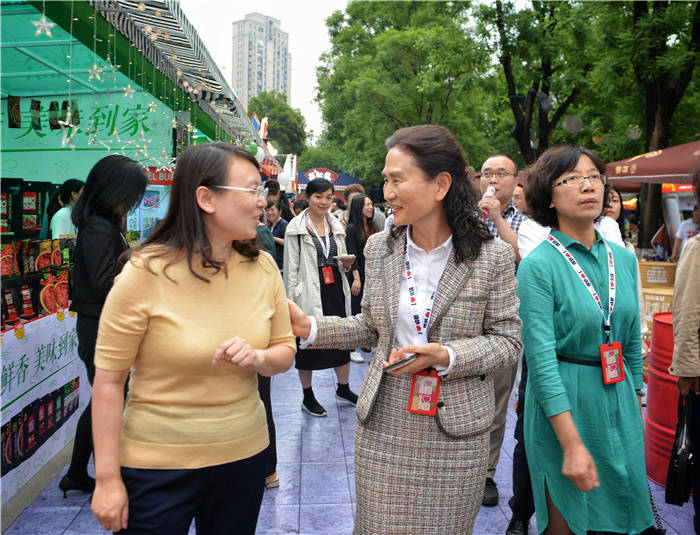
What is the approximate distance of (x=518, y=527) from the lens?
3096mm

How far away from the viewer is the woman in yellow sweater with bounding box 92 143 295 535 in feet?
5.21

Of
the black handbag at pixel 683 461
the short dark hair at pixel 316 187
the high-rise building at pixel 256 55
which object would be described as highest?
the high-rise building at pixel 256 55

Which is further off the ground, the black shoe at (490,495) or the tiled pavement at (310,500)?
the black shoe at (490,495)

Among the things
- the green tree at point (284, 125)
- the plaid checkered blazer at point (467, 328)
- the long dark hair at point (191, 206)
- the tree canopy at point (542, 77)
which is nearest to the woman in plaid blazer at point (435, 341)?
the plaid checkered blazer at point (467, 328)

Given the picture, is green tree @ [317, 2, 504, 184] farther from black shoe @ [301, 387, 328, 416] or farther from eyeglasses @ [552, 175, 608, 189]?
eyeglasses @ [552, 175, 608, 189]

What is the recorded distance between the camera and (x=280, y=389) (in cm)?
593

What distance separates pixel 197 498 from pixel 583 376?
1.44m

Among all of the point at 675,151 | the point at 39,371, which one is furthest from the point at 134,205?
the point at 675,151

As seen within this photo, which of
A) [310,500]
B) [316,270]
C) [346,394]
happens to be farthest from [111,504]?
[346,394]

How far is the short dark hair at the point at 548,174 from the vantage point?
89.3 inches

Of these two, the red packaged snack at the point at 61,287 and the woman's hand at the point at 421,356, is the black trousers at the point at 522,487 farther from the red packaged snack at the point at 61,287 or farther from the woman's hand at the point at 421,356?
the red packaged snack at the point at 61,287

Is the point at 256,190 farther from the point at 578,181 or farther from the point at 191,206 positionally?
the point at 578,181

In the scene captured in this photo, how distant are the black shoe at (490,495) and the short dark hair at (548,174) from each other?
Result: 202cm

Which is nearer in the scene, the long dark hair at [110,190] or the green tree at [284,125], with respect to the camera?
the long dark hair at [110,190]
